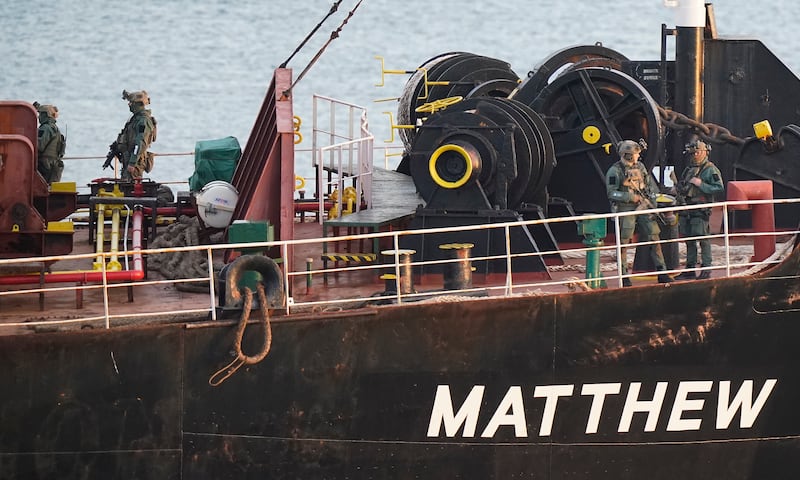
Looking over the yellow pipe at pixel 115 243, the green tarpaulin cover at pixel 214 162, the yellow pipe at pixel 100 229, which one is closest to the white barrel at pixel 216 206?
the yellow pipe at pixel 115 243

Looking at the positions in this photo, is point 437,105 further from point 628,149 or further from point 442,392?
point 442,392

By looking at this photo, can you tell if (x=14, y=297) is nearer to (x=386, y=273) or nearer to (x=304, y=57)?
(x=386, y=273)

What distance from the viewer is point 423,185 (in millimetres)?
16703

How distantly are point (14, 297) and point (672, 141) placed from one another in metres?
7.95

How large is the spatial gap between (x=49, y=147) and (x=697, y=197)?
27.8 ft

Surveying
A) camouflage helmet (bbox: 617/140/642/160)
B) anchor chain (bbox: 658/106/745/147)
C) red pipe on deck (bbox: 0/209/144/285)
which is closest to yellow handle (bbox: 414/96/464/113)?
anchor chain (bbox: 658/106/745/147)

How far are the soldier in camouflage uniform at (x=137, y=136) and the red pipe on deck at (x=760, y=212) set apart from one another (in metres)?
7.72

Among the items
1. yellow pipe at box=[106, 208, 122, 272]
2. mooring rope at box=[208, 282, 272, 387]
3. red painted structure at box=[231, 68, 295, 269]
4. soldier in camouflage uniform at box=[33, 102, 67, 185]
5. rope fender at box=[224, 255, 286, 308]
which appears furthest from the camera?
soldier in camouflage uniform at box=[33, 102, 67, 185]

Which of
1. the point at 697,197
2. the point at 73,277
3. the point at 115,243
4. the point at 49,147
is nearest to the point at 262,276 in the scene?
the point at 73,277

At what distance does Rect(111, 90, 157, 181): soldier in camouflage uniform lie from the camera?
789 inches

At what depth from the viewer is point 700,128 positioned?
1861 cm

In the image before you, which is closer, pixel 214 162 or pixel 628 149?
pixel 628 149

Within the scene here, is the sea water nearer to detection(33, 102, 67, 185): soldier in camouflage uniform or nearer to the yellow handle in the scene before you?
detection(33, 102, 67, 185): soldier in camouflage uniform

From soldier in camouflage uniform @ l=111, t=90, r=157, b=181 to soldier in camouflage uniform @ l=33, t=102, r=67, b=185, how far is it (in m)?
0.80
